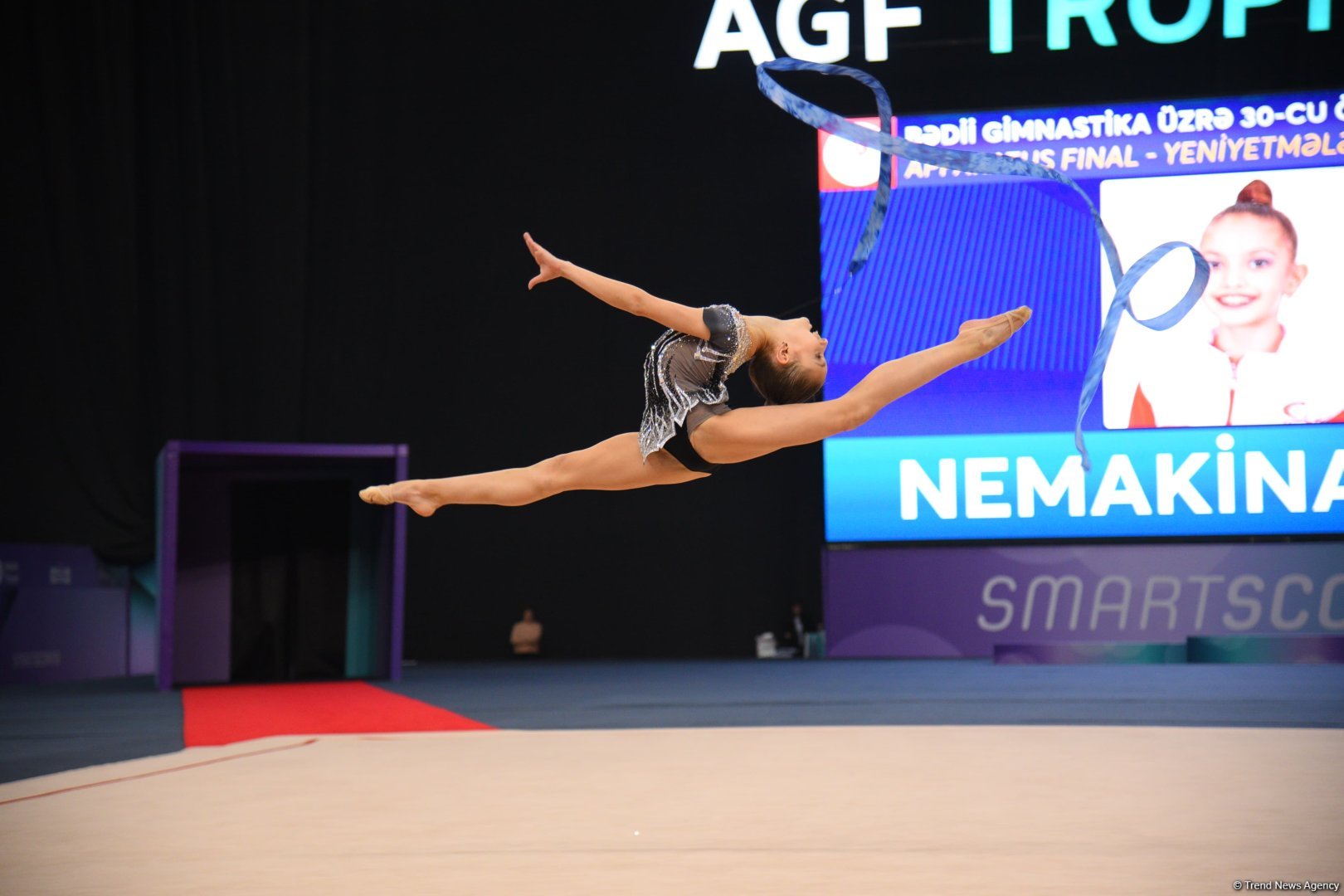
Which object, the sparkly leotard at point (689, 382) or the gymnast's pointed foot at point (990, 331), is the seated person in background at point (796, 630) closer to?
the sparkly leotard at point (689, 382)

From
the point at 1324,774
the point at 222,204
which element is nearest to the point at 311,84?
the point at 222,204

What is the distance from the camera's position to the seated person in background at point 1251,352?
387 inches

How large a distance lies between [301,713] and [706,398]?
4.58 m

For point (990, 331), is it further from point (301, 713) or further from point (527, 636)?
point (527, 636)

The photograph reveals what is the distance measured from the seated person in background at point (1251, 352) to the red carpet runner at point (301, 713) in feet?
19.9

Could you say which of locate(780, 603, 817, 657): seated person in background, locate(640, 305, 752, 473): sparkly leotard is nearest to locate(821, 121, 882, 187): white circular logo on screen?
locate(780, 603, 817, 657): seated person in background

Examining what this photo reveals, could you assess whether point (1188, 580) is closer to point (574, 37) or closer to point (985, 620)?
point (985, 620)

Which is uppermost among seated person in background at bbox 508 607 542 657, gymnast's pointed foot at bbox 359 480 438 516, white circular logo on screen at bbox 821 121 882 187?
white circular logo on screen at bbox 821 121 882 187

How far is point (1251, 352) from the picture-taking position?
985 centimetres

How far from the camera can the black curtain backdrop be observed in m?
11.5

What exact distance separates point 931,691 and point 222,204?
7963 millimetres

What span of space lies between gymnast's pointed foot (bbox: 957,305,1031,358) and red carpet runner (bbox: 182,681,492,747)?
3721 millimetres

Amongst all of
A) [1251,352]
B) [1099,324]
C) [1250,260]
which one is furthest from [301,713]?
[1250,260]

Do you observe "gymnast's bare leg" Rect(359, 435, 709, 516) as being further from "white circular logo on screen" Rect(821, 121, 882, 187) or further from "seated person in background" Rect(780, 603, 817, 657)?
"seated person in background" Rect(780, 603, 817, 657)
